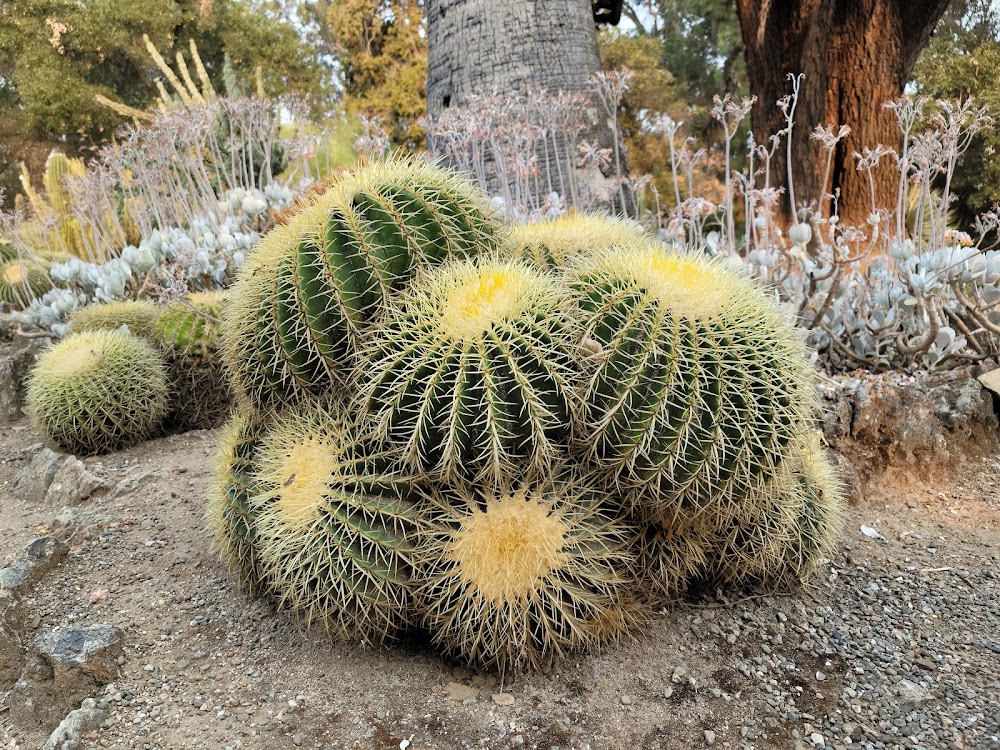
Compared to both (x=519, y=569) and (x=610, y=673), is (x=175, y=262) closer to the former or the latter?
(x=519, y=569)

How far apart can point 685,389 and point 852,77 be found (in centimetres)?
472

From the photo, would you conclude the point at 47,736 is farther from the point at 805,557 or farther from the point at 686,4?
the point at 686,4

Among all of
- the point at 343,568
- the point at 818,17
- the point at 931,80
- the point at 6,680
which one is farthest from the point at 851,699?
the point at 931,80

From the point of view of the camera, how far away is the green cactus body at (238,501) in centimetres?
215

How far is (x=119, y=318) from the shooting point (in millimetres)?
4172

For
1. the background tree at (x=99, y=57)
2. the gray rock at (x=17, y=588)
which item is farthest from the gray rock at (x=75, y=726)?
the background tree at (x=99, y=57)

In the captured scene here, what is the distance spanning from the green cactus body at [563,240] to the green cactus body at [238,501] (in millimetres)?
973

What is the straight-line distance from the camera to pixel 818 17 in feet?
17.6

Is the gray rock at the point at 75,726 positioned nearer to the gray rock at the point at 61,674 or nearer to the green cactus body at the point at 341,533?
the gray rock at the point at 61,674

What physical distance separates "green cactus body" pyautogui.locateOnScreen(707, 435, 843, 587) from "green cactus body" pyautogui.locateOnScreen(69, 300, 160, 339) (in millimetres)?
3298

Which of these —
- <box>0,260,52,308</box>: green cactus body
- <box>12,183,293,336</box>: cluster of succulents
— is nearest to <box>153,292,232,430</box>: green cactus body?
<box>12,183,293,336</box>: cluster of succulents

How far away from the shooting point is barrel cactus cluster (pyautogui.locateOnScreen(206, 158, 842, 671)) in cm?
176

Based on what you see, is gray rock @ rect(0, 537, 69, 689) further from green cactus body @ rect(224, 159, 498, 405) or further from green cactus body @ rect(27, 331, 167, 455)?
green cactus body @ rect(27, 331, 167, 455)

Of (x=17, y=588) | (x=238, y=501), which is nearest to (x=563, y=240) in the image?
(x=238, y=501)
